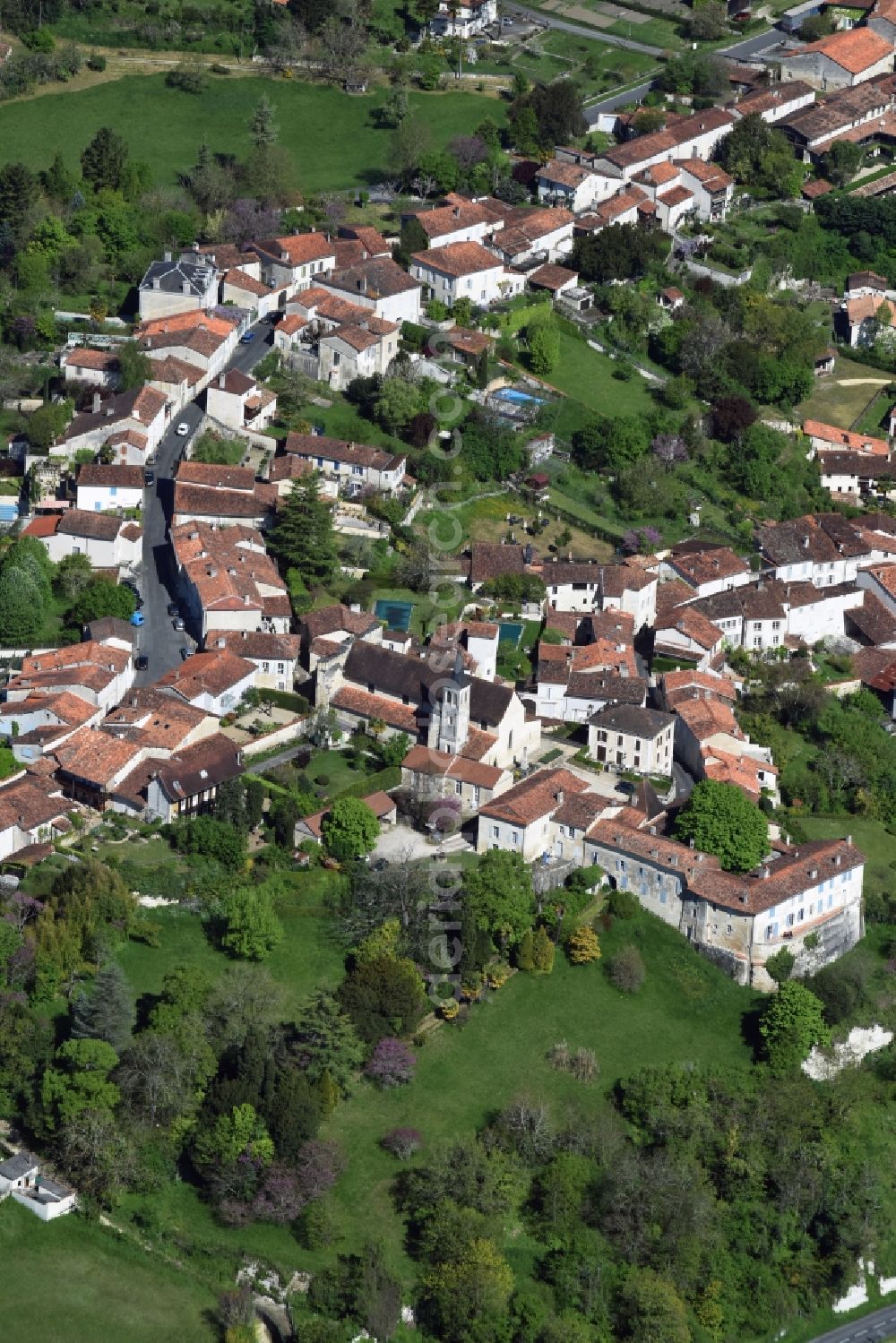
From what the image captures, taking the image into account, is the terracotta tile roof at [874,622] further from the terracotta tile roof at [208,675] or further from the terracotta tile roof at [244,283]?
the terracotta tile roof at [244,283]

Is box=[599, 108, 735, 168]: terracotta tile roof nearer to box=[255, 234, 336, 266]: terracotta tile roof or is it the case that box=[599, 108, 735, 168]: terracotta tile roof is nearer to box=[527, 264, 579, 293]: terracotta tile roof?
box=[527, 264, 579, 293]: terracotta tile roof

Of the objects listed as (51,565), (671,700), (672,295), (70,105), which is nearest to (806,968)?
(671,700)

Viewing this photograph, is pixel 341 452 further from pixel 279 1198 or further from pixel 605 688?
pixel 279 1198

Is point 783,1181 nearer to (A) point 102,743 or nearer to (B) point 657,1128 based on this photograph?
(B) point 657,1128

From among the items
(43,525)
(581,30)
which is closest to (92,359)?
(43,525)

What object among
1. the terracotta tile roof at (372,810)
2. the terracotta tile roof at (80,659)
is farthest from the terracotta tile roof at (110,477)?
the terracotta tile roof at (372,810)

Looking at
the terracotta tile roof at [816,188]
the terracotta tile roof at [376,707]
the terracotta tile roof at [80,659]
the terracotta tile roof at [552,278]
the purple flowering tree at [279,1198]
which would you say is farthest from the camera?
the terracotta tile roof at [816,188]
